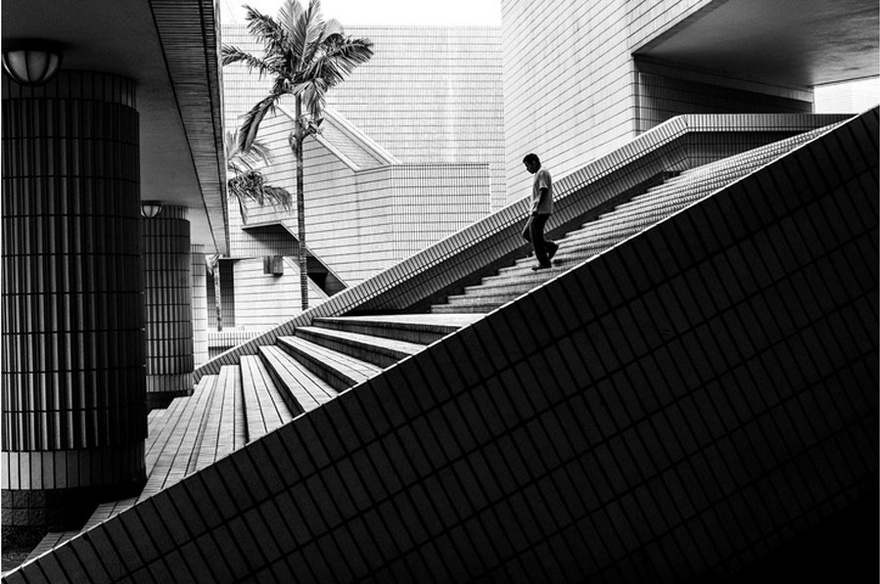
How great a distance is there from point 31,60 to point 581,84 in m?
16.0

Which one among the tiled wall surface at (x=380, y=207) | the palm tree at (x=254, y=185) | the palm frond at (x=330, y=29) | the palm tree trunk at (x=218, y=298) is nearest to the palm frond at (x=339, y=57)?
the palm frond at (x=330, y=29)

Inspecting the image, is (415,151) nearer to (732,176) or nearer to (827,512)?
(732,176)

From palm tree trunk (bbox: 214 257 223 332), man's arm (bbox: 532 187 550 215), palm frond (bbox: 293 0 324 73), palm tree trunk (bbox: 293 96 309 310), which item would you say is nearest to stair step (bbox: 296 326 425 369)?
man's arm (bbox: 532 187 550 215)

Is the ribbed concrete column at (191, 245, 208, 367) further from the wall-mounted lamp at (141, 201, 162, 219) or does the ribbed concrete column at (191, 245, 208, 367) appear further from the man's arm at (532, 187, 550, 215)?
the man's arm at (532, 187, 550, 215)

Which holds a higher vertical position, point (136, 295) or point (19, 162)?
point (19, 162)

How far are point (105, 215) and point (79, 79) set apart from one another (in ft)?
3.12

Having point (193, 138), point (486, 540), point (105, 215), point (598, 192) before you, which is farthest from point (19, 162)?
point (598, 192)

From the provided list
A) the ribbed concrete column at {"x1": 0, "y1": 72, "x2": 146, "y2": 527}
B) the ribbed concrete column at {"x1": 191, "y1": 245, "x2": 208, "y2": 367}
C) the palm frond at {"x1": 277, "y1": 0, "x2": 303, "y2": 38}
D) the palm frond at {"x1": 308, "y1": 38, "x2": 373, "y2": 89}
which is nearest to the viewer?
the ribbed concrete column at {"x1": 0, "y1": 72, "x2": 146, "y2": 527}

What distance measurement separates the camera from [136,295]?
698 cm

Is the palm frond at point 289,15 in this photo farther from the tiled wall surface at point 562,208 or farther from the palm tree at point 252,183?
the tiled wall surface at point 562,208

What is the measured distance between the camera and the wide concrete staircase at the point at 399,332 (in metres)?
4.26

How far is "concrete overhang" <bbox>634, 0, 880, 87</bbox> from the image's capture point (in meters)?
15.1

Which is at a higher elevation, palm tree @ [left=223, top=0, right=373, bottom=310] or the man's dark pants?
palm tree @ [left=223, top=0, right=373, bottom=310]

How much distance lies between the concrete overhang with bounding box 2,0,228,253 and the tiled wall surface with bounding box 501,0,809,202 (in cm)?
907
